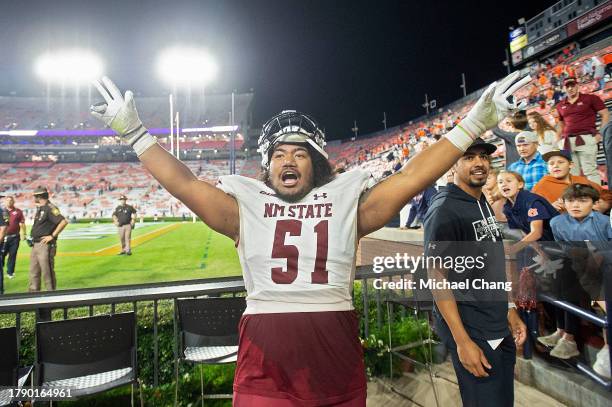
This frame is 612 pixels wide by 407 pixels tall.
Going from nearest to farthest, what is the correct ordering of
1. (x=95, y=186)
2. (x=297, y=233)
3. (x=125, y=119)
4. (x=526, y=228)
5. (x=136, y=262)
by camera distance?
(x=297, y=233)
(x=125, y=119)
(x=526, y=228)
(x=136, y=262)
(x=95, y=186)

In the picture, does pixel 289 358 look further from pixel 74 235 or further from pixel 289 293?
pixel 74 235

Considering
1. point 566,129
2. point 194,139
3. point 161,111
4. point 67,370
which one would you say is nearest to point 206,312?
point 67,370

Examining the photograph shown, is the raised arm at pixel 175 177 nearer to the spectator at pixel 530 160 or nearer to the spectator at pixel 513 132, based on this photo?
the spectator at pixel 530 160

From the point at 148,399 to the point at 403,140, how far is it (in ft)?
110

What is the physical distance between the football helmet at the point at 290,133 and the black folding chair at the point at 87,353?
2.03 metres

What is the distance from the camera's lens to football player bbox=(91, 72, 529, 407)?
1438 mm

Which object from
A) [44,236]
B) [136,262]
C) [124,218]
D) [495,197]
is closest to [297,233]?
[495,197]

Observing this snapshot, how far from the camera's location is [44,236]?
7477mm

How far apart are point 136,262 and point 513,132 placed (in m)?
12.0

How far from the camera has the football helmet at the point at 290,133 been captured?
1.76 metres

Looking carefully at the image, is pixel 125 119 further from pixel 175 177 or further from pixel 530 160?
pixel 530 160

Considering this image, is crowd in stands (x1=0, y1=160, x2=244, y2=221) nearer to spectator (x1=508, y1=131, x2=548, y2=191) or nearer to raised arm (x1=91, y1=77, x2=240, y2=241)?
spectator (x1=508, y1=131, x2=548, y2=191)

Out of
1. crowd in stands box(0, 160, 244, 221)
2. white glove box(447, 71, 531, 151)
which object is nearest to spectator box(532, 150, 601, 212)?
white glove box(447, 71, 531, 151)

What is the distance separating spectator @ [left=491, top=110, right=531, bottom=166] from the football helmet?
486 cm
